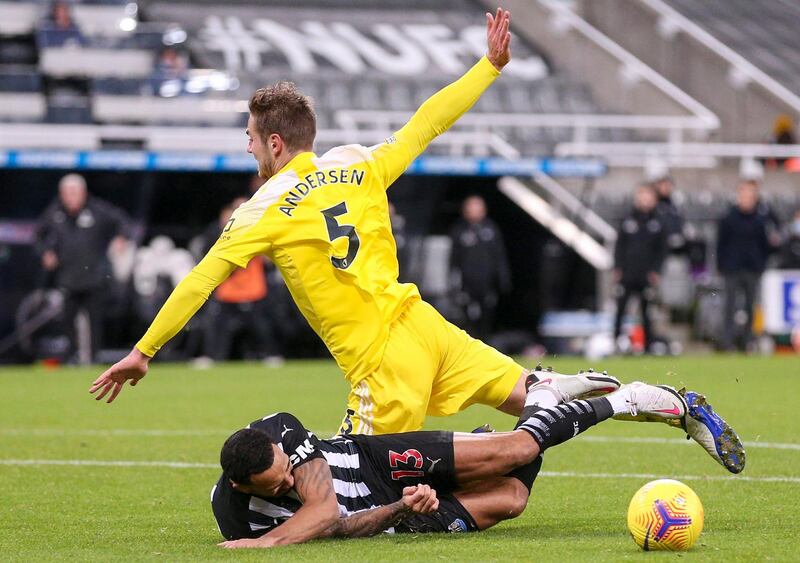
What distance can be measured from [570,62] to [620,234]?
9755 millimetres

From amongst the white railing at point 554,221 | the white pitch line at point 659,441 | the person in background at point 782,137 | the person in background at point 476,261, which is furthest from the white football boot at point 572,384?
the person in background at point 782,137

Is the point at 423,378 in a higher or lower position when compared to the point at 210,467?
higher

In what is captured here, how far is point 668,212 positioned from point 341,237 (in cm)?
1302

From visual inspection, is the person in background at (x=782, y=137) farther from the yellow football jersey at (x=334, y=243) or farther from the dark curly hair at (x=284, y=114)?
the dark curly hair at (x=284, y=114)

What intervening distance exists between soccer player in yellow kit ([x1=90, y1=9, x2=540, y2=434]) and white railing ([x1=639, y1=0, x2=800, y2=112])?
21027 mm

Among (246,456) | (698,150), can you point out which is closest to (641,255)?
(698,150)

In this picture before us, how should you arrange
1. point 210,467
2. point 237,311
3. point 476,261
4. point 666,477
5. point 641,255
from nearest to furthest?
point 666,477, point 210,467, point 237,311, point 476,261, point 641,255

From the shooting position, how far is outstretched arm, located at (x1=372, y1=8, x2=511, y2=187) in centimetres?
654

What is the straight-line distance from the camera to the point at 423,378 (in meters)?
6.30

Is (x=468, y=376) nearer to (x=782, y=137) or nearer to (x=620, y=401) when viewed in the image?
(x=620, y=401)

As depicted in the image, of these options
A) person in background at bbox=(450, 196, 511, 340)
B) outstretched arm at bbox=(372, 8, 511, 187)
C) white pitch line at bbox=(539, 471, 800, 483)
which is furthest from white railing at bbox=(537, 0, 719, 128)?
outstretched arm at bbox=(372, 8, 511, 187)

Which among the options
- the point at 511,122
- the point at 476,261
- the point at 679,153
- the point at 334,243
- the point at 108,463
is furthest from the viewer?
the point at 679,153

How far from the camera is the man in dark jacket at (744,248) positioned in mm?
18578

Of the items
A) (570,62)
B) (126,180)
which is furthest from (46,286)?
(570,62)
